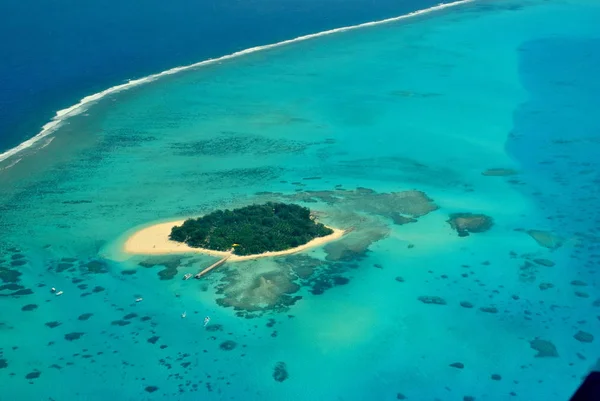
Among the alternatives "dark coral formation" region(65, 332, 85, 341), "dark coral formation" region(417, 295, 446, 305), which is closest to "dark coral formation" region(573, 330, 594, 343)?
"dark coral formation" region(417, 295, 446, 305)

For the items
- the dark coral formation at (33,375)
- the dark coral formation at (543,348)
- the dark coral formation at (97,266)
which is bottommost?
the dark coral formation at (543,348)

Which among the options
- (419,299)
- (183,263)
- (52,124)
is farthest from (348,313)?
(52,124)

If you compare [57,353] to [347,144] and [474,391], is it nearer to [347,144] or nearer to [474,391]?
[474,391]

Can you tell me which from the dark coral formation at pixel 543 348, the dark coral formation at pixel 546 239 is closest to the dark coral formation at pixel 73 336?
the dark coral formation at pixel 543 348

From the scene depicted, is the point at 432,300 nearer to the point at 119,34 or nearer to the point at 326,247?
the point at 326,247

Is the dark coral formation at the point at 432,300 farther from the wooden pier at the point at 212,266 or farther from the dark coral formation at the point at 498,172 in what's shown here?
the dark coral formation at the point at 498,172

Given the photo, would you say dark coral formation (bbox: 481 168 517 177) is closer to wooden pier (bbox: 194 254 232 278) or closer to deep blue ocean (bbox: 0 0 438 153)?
wooden pier (bbox: 194 254 232 278)
